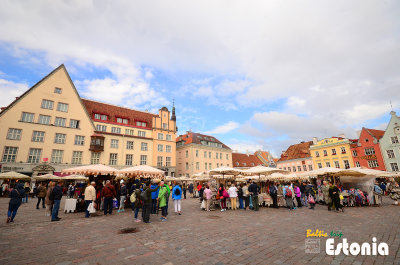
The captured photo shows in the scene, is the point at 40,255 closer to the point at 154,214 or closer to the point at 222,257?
the point at 222,257

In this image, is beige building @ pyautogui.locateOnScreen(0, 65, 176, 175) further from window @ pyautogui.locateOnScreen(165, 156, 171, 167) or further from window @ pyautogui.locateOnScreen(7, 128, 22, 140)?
window @ pyautogui.locateOnScreen(165, 156, 171, 167)

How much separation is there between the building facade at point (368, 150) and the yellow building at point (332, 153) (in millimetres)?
1264

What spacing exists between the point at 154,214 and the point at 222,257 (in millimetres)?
7586

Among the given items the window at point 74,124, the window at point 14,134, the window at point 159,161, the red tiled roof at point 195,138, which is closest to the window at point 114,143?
the window at point 74,124

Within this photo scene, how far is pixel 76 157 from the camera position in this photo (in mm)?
31406

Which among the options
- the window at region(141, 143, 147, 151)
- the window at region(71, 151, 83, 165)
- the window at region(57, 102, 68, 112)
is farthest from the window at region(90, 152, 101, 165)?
the window at region(57, 102, 68, 112)

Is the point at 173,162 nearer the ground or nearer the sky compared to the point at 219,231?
nearer the sky

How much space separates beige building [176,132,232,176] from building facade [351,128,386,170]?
98.9ft

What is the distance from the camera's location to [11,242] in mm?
5598

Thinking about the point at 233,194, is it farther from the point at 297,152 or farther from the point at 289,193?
the point at 297,152

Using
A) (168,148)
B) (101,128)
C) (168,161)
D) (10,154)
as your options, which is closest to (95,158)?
(101,128)

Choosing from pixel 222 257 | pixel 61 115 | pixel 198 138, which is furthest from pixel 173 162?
pixel 222 257

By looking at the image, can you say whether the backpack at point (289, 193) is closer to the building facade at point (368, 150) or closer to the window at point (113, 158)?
the window at point (113, 158)

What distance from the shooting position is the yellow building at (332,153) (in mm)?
41719
